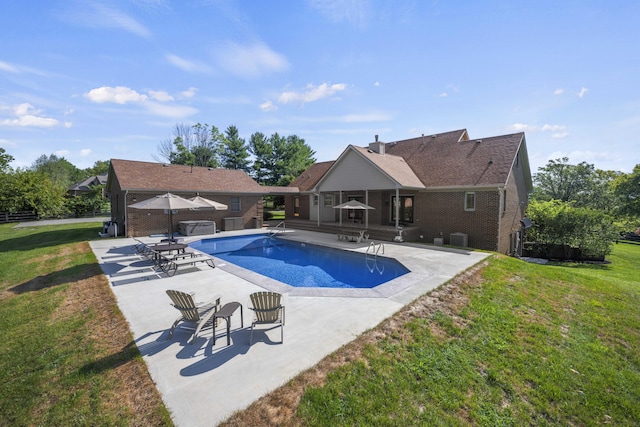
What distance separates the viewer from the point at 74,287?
25.2 feet

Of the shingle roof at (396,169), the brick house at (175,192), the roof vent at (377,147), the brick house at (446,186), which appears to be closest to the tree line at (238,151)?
the brick house at (175,192)

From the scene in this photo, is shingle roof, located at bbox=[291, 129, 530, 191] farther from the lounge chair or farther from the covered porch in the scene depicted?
the lounge chair

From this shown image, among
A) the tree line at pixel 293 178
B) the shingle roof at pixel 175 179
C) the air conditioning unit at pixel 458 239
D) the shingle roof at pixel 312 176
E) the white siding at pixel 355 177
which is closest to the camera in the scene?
the air conditioning unit at pixel 458 239

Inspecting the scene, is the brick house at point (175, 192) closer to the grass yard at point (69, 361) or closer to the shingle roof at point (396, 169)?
the shingle roof at point (396, 169)

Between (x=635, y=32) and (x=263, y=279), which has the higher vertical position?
(x=635, y=32)

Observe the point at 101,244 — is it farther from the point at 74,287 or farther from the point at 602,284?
the point at 602,284

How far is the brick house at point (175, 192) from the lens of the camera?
17172 mm

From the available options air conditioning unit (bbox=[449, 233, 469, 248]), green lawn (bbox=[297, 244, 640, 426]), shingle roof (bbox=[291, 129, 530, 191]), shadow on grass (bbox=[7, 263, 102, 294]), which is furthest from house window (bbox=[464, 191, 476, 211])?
shadow on grass (bbox=[7, 263, 102, 294])

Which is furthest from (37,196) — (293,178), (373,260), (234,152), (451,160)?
(451,160)

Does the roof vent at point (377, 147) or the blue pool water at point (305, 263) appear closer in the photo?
the blue pool water at point (305, 263)

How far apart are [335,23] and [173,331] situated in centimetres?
1302

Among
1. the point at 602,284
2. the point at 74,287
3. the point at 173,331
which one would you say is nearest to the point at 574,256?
the point at 602,284

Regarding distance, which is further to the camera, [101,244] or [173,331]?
[101,244]

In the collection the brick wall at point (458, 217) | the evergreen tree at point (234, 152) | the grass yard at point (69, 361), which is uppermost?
the evergreen tree at point (234, 152)
